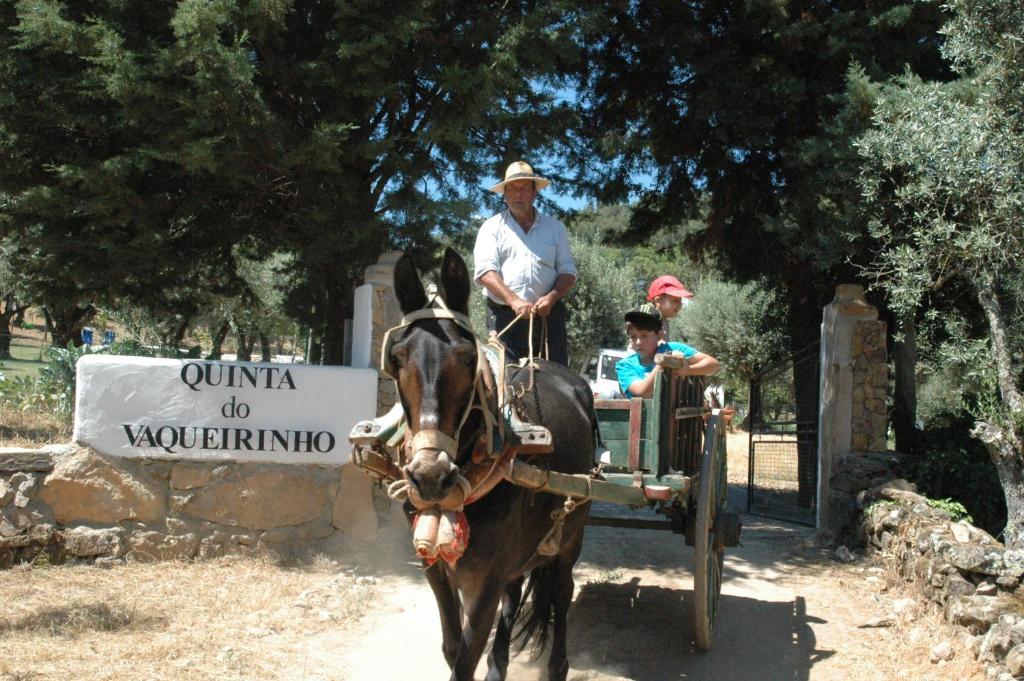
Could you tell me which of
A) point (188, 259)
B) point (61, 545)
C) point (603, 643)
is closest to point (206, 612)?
point (61, 545)

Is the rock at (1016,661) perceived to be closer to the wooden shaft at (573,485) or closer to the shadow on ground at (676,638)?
the shadow on ground at (676,638)

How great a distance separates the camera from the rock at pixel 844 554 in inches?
314

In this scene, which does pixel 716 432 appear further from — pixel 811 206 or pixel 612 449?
pixel 811 206

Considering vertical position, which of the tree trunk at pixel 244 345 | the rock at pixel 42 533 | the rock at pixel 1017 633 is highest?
the tree trunk at pixel 244 345

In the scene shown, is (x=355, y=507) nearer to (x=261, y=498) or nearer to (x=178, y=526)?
(x=261, y=498)

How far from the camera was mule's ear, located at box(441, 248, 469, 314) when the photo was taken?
3621mm

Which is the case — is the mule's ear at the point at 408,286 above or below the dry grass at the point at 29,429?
above

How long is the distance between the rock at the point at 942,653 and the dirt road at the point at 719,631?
0.19ft

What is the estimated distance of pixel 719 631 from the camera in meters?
5.99

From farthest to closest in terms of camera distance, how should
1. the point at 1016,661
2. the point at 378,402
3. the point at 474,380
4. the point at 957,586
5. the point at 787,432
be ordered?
the point at 787,432
the point at 378,402
the point at 957,586
the point at 1016,661
the point at 474,380

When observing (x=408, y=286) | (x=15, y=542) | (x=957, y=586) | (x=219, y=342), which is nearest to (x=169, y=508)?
(x=15, y=542)

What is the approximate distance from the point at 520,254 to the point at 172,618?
3.18 metres

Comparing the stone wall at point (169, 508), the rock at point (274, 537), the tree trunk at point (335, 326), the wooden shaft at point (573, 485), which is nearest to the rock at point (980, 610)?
the wooden shaft at point (573, 485)

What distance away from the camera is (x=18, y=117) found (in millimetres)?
7336
